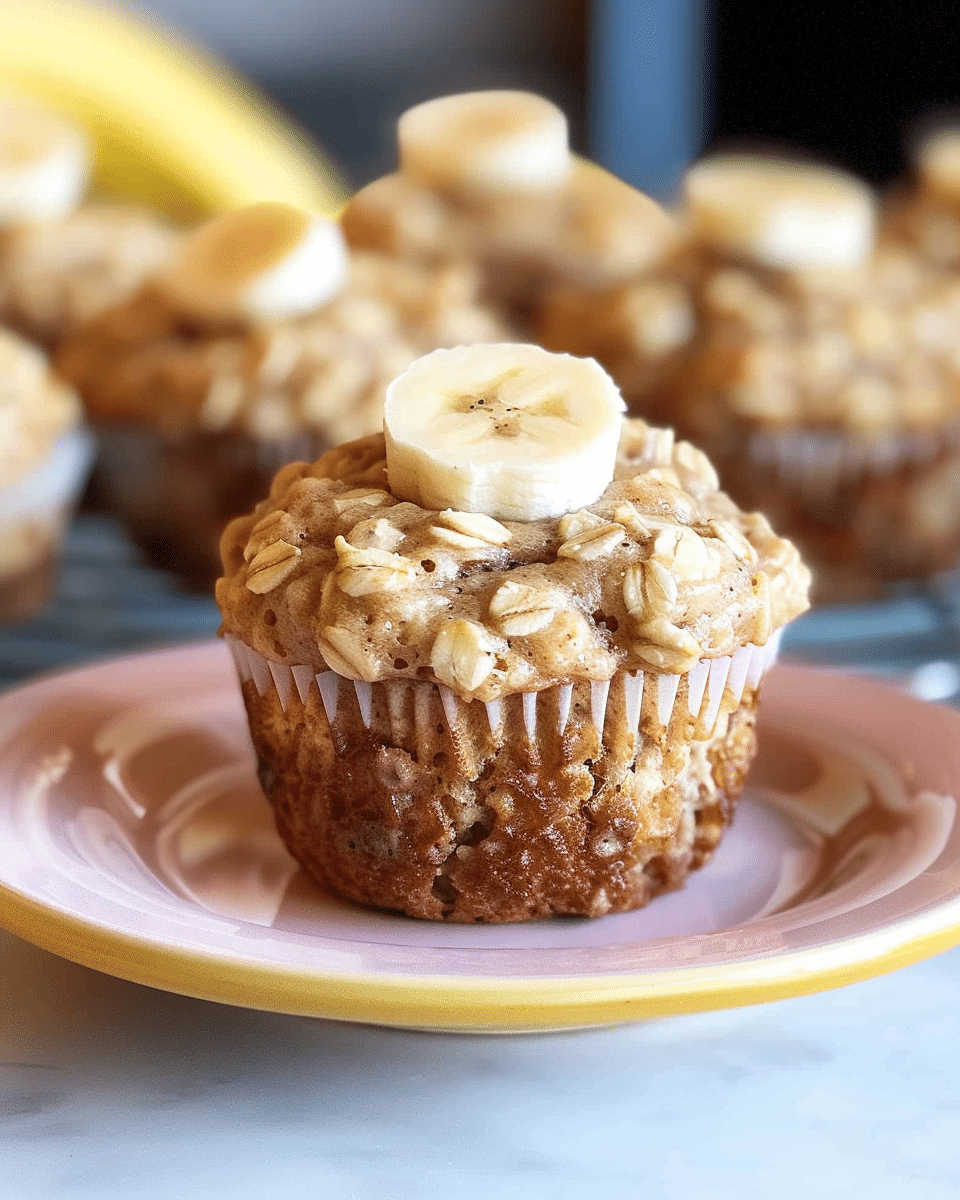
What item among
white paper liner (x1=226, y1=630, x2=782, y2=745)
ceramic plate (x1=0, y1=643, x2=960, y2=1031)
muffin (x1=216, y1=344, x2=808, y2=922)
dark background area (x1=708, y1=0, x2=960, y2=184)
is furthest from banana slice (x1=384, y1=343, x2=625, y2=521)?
dark background area (x1=708, y1=0, x2=960, y2=184)

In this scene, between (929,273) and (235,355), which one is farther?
(929,273)

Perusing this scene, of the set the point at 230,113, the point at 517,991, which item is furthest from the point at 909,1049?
the point at 230,113

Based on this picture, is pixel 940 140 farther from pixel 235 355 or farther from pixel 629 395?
pixel 235 355

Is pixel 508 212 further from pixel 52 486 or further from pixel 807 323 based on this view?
pixel 52 486

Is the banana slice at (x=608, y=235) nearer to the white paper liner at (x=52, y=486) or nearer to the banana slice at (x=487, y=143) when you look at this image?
the banana slice at (x=487, y=143)

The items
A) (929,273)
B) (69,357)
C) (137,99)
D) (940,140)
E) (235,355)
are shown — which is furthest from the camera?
(137,99)

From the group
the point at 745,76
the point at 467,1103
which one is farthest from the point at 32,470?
the point at 745,76

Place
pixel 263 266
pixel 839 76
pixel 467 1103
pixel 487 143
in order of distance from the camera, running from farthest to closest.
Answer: pixel 839 76, pixel 487 143, pixel 263 266, pixel 467 1103
